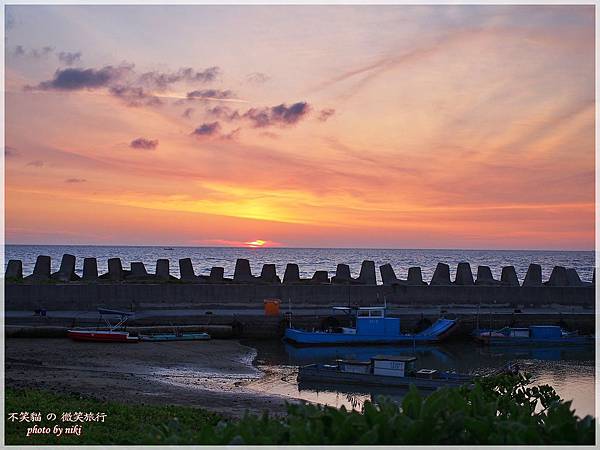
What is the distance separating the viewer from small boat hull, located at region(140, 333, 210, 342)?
33844mm

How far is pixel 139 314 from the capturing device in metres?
37.8

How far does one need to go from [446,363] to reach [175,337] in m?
13.0

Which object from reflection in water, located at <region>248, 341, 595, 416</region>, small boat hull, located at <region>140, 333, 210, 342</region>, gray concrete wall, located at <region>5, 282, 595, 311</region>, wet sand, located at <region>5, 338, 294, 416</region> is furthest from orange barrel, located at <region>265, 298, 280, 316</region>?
small boat hull, located at <region>140, 333, 210, 342</region>

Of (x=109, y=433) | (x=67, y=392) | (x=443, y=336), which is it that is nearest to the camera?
(x=109, y=433)

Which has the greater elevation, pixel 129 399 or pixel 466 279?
pixel 466 279

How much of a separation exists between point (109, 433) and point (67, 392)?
779cm

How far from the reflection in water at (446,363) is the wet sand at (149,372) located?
44.1 inches

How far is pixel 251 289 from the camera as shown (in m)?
41.9

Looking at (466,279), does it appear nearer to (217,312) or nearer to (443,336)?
(443,336)

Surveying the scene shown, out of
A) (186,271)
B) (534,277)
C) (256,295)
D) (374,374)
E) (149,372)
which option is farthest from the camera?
(534,277)

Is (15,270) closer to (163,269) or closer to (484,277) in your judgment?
(163,269)

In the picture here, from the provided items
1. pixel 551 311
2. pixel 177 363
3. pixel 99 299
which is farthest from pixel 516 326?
pixel 99 299

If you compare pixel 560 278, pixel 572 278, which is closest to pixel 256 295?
pixel 560 278

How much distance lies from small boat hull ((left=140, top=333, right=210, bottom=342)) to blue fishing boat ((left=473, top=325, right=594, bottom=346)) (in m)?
14.9
